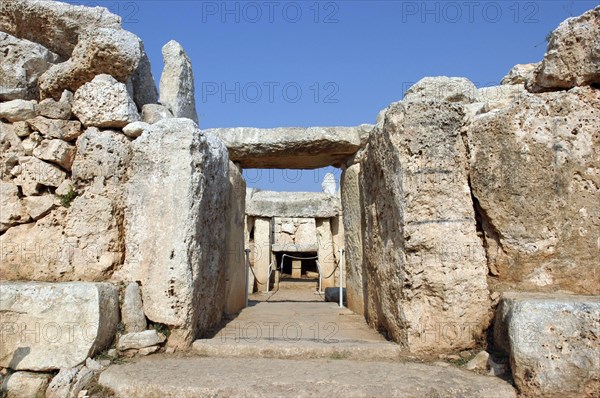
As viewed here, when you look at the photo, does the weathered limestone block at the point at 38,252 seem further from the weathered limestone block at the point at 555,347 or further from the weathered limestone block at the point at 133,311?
the weathered limestone block at the point at 555,347

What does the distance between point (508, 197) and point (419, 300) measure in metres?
1.04

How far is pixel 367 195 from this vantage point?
4926 millimetres

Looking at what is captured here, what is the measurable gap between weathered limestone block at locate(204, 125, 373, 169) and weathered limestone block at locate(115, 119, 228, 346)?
1.62 meters

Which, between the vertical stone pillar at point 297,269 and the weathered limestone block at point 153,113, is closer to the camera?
the weathered limestone block at point 153,113

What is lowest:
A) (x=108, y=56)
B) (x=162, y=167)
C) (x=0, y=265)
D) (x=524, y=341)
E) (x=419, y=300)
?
(x=524, y=341)

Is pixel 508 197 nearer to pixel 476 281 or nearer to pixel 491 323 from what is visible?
pixel 476 281

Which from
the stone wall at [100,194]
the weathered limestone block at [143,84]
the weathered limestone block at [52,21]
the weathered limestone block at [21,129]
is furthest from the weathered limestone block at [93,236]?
the weathered limestone block at [52,21]

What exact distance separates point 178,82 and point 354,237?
10.6ft

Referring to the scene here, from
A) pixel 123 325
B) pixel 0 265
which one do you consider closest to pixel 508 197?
pixel 123 325

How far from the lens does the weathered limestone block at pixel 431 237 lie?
3.55 meters

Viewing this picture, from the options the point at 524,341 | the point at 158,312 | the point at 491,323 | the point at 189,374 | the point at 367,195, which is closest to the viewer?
the point at 524,341

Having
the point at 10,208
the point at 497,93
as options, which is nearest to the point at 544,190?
the point at 497,93

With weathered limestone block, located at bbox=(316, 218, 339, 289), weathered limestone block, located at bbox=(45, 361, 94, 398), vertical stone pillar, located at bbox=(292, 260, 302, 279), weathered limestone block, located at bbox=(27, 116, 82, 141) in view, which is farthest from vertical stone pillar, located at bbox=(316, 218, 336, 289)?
weathered limestone block, located at bbox=(45, 361, 94, 398)

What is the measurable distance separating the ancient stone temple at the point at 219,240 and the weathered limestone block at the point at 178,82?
1831mm
